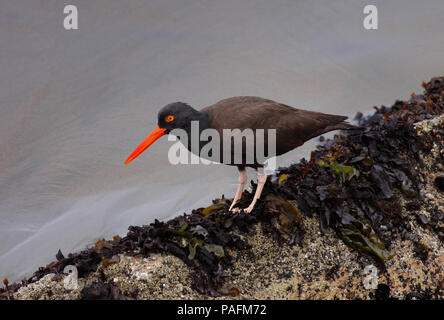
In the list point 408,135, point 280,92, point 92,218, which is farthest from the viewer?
point 280,92

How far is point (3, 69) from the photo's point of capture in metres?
5.46

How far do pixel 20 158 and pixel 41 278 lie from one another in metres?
2.78

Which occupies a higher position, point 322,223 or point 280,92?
point 280,92

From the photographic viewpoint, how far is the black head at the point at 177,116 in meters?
3.42

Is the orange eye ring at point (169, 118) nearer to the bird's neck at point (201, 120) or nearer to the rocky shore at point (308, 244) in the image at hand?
the bird's neck at point (201, 120)

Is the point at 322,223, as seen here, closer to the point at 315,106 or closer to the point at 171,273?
the point at 171,273

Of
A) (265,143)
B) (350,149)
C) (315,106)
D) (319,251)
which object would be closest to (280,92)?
(315,106)

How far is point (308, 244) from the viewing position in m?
3.35

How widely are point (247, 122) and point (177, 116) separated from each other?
582 millimetres

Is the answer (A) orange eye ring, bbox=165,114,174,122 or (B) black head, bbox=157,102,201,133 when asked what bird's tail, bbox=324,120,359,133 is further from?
Result: (A) orange eye ring, bbox=165,114,174,122

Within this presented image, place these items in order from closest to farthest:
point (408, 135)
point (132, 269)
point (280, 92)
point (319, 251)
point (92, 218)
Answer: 1. point (132, 269)
2. point (319, 251)
3. point (408, 135)
4. point (92, 218)
5. point (280, 92)

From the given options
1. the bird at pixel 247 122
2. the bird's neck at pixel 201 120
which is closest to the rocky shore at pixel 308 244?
the bird at pixel 247 122
